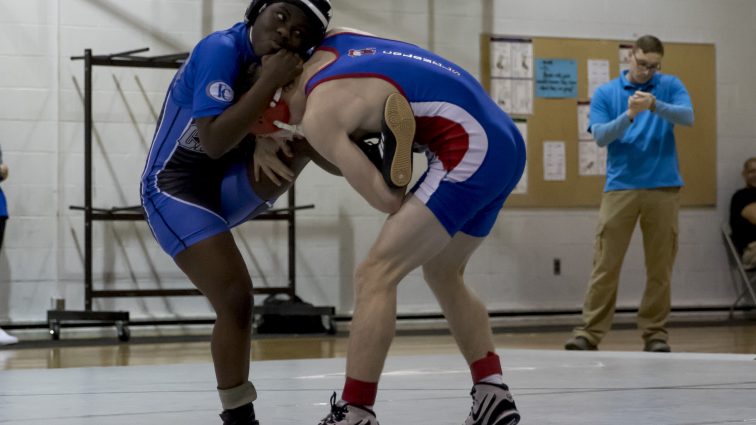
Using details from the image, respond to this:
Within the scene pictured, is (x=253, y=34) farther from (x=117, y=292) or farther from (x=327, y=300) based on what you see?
(x=327, y=300)

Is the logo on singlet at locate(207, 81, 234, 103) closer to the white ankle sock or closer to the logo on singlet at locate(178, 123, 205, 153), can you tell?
the logo on singlet at locate(178, 123, 205, 153)

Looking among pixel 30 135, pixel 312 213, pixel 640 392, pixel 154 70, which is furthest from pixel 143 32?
pixel 640 392

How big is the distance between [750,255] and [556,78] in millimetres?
1964

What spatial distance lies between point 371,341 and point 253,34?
2.55 feet

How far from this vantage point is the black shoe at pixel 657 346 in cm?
568

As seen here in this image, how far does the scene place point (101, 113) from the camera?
7648 mm

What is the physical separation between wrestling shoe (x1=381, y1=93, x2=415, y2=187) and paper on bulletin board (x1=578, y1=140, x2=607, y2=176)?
6.42m

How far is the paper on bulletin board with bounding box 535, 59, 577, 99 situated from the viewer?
864cm

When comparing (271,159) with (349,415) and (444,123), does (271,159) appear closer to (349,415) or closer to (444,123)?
(444,123)

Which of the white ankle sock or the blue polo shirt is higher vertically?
the blue polo shirt

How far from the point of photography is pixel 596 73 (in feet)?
28.8

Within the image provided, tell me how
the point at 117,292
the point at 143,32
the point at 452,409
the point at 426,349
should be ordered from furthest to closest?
the point at 143,32 → the point at 117,292 → the point at 426,349 → the point at 452,409

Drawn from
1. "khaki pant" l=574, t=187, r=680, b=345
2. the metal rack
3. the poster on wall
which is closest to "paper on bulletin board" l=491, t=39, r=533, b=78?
the poster on wall

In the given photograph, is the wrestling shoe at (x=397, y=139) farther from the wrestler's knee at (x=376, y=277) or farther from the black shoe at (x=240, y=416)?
the black shoe at (x=240, y=416)
